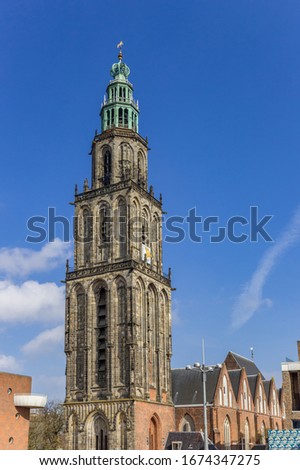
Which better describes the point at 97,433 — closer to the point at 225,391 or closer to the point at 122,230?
the point at 225,391

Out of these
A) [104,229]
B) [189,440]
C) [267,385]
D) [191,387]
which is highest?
[104,229]

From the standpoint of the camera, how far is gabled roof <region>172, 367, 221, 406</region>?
68688mm

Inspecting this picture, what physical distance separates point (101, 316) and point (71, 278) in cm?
614

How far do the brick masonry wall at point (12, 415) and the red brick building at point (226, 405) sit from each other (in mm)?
19850

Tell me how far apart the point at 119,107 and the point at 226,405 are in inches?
1543

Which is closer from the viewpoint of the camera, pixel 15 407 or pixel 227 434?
pixel 15 407

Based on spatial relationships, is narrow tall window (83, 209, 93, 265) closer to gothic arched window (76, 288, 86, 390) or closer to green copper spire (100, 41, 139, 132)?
gothic arched window (76, 288, 86, 390)

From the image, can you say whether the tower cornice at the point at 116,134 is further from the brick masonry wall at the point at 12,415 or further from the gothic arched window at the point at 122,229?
the brick masonry wall at the point at 12,415

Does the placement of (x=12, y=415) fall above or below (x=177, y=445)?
above

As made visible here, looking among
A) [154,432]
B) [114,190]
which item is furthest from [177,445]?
[114,190]

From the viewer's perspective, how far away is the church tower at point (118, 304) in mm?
61562

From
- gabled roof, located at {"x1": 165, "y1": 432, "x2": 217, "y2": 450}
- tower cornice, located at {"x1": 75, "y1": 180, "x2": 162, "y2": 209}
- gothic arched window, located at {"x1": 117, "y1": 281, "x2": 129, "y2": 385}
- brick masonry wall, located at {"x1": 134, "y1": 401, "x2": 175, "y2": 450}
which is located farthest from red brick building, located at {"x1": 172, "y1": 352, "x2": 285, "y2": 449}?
tower cornice, located at {"x1": 75, "y1": 180, "x2": 162, "y2": 209}

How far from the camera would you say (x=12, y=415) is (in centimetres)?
4991
